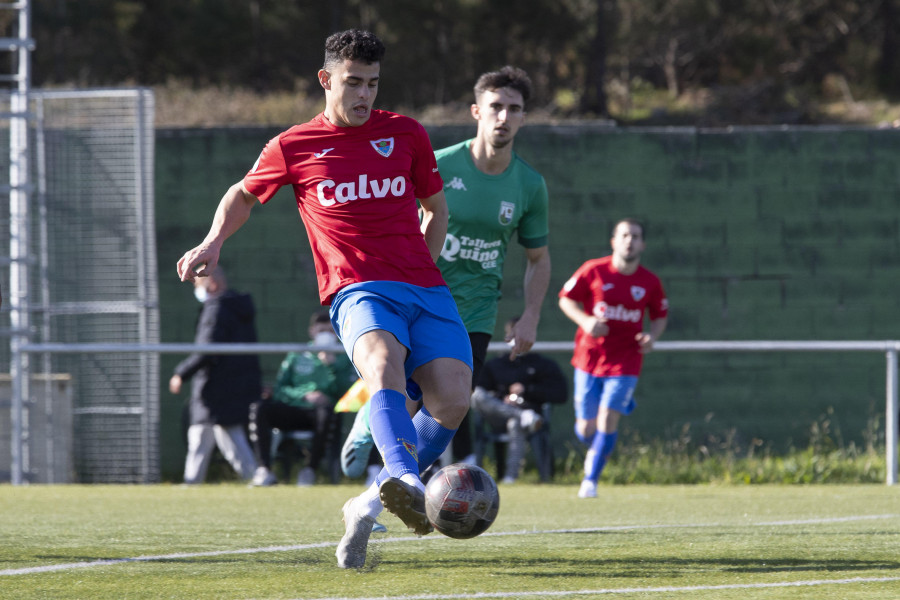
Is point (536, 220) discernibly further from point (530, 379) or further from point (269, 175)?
point (530, 379)

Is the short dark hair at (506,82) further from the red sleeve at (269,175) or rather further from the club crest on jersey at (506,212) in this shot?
the red sleeve at (269,175)

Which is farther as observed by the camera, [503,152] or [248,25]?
[248,25]

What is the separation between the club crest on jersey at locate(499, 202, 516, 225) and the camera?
237 inches

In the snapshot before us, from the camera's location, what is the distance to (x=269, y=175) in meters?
4.78

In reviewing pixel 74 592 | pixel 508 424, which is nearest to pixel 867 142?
pixel 508 424

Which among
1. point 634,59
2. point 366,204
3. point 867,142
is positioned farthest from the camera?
point 634,59

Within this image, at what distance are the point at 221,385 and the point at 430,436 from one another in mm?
5820

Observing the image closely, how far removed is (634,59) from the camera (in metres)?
31.8

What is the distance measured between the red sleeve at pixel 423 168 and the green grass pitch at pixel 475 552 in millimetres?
1436

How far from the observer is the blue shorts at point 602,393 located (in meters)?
8.82

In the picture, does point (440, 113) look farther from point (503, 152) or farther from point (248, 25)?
point (503, 152)

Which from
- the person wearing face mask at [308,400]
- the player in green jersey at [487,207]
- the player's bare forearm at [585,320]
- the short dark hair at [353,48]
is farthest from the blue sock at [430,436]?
the person wearing face mask at [308,400]

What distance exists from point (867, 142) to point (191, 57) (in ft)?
65.2

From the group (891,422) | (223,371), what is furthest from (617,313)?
(223,371)
